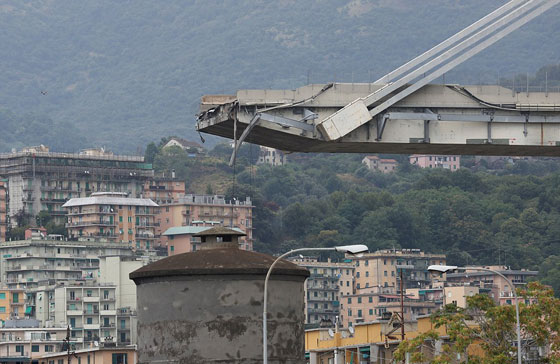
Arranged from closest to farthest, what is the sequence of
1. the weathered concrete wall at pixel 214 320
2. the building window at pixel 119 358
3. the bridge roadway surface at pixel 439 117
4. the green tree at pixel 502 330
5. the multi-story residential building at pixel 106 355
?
the weathered concrete wall at pixel 214 320 → the bridge roadway surface at pixel 439 117 → the green tree at pixel 502 330 → the multi-story residential building at pixel 106 355 → the building window at pixel 119 358

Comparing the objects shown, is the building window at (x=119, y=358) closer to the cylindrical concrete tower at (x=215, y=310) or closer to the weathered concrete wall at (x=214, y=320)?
the cylindrical concrete tower at (x=215, y=310)

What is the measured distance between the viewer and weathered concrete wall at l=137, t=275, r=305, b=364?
52.7m

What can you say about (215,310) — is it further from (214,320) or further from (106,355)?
(106,355)

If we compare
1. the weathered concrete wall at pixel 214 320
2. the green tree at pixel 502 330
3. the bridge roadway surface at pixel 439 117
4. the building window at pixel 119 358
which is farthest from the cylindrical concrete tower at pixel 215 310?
the building window at pixel 119 358

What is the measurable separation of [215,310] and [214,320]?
0.31 metres

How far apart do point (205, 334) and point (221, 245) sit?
3287 mm

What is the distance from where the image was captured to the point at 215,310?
52.8m

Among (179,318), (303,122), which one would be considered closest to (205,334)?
(179,318)

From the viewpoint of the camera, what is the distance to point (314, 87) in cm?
7400

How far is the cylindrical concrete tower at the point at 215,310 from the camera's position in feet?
173

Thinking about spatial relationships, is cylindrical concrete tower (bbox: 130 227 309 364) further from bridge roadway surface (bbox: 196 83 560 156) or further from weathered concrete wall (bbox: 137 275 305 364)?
bridge roadway surface (bbox: 196 83 560 156)

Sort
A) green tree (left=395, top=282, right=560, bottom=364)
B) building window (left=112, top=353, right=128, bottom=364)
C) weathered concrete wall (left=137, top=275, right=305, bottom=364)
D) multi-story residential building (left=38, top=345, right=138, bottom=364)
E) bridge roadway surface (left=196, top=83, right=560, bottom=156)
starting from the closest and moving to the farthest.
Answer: weathered concrete wall (left=137, top=275, right=305, bottom=364) < bridge roadway surface (left=196, top=83, right=560, bottom=156) < green tree (left=395, top=282, right=560, bottom=364) < multi-story residential building (left=38, top=345, right=138, bottom=364) < building window (left=112, top=353, right=128, bottom=364)

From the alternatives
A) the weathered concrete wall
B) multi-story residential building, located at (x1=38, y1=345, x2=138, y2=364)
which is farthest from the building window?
the weathered concrete wall

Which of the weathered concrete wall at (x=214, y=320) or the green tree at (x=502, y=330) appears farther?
the green tree at (x=502, y=330)
